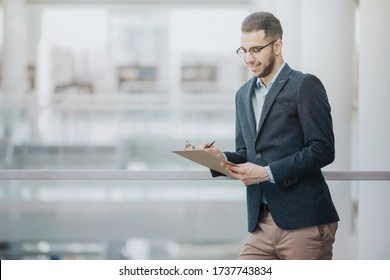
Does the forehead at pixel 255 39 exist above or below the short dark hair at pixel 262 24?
below

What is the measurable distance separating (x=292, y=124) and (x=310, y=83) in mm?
136

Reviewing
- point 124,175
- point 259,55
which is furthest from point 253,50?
point 124,175

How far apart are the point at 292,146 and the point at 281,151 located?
0.13ft

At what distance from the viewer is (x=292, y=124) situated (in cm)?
240

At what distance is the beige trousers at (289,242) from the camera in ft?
8.02

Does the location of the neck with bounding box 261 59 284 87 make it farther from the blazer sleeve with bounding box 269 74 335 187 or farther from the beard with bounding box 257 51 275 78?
the blazer sleeve with bounding box 269 74 335 187

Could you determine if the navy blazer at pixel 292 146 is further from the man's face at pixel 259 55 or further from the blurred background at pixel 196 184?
the blurred background at pixel 196 184

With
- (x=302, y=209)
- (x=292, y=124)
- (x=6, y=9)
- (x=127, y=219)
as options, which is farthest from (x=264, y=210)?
(x=6, y=9)

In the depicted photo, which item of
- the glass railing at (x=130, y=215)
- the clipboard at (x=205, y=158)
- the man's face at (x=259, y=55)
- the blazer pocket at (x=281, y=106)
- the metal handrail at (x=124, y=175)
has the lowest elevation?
the glass railing at (x=130, y=215)

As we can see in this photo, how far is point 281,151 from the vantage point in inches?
95.7

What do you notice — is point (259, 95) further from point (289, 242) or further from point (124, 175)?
point (124, 175)

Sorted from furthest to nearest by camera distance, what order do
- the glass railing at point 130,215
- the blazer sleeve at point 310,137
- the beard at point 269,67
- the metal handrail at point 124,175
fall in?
the glass railing at point 130,215 → the metal handrail at point 124,175 → the beard at point 269,67 → the blazer sleeve at point 310,137

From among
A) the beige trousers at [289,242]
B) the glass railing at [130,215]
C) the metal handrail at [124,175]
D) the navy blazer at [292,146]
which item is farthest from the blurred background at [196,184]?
the navy blazer at [292,146]
